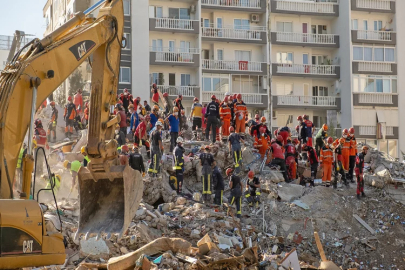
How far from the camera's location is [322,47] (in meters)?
45.5

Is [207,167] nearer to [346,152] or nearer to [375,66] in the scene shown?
[346,152]

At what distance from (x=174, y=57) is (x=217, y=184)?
73.7 feet

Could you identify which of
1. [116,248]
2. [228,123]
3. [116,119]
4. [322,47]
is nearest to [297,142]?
[228,123]

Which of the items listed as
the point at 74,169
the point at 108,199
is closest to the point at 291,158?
the point at 74,169

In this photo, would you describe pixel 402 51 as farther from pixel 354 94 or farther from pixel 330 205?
pixel 330 205

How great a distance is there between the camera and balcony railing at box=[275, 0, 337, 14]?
44469mm

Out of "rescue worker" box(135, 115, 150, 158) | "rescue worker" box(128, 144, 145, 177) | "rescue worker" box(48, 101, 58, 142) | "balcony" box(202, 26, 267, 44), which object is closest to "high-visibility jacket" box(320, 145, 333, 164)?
"rescue worker" box(135, 115, 150, 158)

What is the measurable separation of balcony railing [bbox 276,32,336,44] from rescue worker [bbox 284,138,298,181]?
21.7m

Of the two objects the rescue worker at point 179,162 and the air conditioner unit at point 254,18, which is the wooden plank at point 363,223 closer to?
the rescue worker at point 179,162

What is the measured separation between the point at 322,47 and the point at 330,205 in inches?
970

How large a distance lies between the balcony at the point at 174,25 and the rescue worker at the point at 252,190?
2192 centimetres

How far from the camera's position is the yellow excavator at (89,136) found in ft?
28.5

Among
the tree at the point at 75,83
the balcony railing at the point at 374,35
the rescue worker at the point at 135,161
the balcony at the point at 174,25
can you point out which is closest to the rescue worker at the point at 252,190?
the rescue worker at the point at 135,161

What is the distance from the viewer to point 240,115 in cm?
2569
